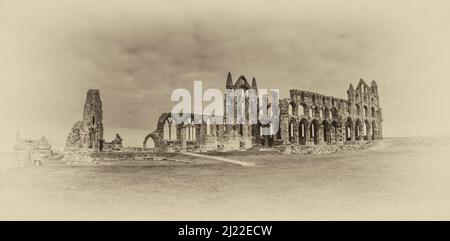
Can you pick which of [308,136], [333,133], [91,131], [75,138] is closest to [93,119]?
[91,131]

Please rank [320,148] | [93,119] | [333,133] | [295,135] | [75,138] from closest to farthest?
[75,138] → [93,119] → [320,148] → [295,135] → [333,133]

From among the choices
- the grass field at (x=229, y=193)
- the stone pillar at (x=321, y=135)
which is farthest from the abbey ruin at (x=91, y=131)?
the stone pillar at (x=321, y=135)

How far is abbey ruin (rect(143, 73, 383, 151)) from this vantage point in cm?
3075

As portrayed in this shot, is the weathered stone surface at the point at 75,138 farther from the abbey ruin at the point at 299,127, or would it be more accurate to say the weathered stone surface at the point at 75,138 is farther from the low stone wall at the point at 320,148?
the low stone wall at the point at 320,148

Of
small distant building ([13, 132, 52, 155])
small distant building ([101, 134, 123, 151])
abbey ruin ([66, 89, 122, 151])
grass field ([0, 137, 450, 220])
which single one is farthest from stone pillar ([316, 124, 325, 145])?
small distant building ([13, 132, 52, 155])

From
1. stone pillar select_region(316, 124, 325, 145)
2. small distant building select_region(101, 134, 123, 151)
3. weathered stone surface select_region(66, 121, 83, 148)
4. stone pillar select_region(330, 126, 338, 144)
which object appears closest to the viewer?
weathered stone surface select_region(66, 121, 83, 148)

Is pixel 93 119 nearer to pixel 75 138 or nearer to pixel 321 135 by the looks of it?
pixel 75 138

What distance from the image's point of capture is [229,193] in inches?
571

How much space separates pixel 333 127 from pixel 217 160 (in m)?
20.7

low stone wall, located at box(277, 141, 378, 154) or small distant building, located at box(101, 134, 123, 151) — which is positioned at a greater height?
small distant building, located at box(101, 134, 123, 151)

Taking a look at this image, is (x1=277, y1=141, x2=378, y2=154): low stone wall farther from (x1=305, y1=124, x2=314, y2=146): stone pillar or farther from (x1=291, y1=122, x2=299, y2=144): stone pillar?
(x1=305, y1=124, x2=314, y2=146): stone pillar

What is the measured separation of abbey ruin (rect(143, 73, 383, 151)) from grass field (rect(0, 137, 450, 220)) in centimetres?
1059

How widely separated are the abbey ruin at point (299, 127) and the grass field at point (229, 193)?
417 inches

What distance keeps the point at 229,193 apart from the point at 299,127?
2485 cm
